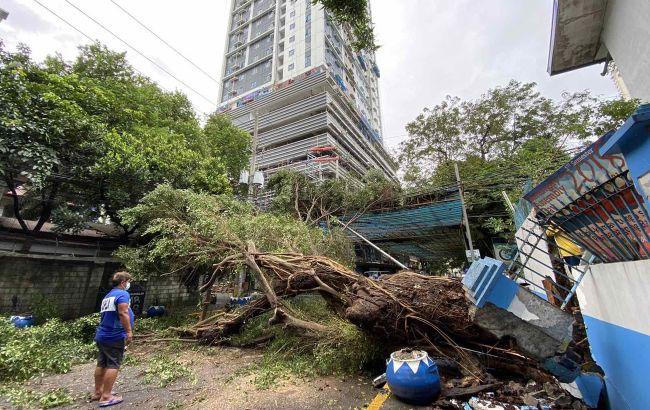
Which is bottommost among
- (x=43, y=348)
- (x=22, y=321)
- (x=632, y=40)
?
(x=43, y=348)

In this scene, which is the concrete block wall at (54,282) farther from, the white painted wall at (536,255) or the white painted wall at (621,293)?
the white painted wall at (621,293)

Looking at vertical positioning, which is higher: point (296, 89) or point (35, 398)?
point (296, 89)

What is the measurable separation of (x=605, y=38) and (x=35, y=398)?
11.3m

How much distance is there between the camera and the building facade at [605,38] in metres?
4.00

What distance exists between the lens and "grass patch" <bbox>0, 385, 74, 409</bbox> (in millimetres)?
3875

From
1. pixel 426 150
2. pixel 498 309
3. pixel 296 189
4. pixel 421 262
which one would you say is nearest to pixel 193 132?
pixel 296 189

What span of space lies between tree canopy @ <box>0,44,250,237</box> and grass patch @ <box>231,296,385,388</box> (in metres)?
7.67

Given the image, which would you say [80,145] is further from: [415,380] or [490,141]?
[490,141]

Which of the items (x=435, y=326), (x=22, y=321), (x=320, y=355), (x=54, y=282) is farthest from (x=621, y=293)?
(x=54, y=282)

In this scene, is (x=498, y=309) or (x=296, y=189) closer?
(x=498, y=309)

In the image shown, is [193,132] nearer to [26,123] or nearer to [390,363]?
[26,123]

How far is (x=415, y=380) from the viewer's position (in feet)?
Answer: 12.2

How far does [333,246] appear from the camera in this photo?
9.23 m

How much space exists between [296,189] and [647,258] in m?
11.7
